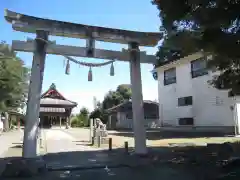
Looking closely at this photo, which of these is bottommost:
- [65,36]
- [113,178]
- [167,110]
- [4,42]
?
[113,178]

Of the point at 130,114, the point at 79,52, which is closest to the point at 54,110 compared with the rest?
the point at 130,114

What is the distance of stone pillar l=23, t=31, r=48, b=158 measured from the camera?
456 inches

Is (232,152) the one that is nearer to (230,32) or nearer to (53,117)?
(230,32)

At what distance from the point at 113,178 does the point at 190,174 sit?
2.52 metres

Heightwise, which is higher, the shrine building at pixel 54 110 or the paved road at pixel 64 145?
the shrine building at pixel 54 110

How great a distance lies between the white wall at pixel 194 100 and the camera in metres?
26.9

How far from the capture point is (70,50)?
1309 centimetres

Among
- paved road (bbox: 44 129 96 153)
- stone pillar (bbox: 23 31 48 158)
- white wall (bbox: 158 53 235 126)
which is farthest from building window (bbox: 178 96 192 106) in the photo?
stone pillar (bbox: 23 31 48 158)

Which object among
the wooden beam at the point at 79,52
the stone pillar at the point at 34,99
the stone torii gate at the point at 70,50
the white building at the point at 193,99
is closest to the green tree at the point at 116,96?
the white building at the point at 193,99

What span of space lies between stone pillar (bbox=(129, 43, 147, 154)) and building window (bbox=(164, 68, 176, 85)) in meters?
20.9

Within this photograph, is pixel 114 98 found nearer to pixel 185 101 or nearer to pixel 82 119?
pixel 82 119

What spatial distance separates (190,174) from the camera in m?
9.60

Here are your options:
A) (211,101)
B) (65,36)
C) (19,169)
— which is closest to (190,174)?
(19,169)

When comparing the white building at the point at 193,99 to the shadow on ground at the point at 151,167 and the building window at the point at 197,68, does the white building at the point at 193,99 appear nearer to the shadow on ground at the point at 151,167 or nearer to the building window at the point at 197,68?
the building window at the point at 197,68
